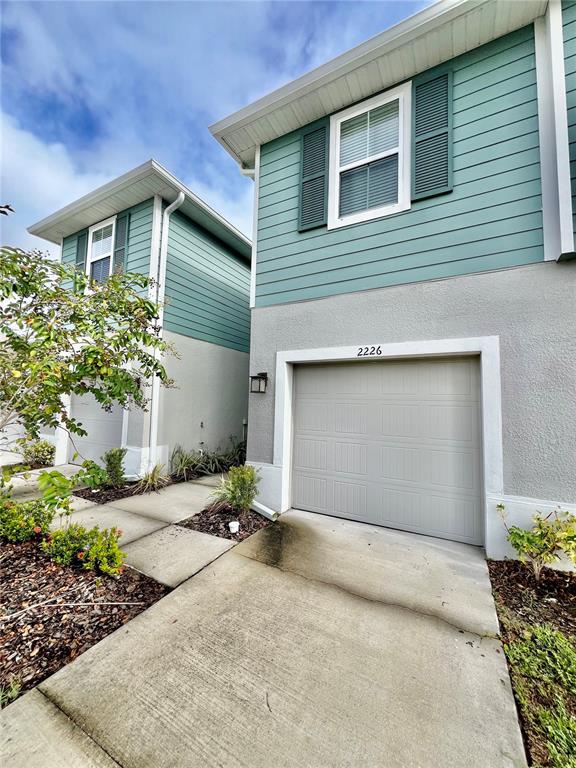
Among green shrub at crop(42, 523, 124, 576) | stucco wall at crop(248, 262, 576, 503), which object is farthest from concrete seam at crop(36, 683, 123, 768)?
stucco wall at crop(248, 262, 576, 503)

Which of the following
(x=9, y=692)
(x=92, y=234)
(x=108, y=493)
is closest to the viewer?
(x=9, y=692)

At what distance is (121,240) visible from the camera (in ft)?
21.6

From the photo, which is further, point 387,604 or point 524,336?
point 524,336

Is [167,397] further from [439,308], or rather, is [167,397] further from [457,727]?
[457,727]

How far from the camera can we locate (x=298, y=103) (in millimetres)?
4375

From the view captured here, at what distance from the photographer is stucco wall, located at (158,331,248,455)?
6388 millimetres

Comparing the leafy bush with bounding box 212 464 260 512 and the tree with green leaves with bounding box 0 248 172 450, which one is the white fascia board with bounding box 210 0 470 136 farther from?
the leafy bush with bounding box 212 464 260 512

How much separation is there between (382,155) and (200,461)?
248 inches

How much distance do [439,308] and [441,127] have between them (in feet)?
7.34

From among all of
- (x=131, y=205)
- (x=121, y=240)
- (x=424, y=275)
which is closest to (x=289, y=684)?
(x=424, y=275)

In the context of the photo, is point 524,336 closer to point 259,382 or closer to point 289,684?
point 259,382

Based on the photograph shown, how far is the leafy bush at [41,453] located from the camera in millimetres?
7230

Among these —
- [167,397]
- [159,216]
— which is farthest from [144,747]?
[159,216]

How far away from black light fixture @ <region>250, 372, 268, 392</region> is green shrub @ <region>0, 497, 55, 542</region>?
284 centimetres
